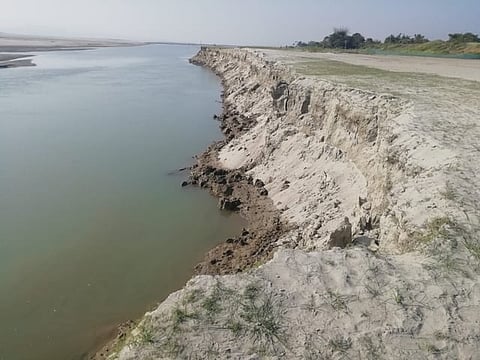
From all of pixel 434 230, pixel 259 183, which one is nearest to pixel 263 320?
pixel 434 230

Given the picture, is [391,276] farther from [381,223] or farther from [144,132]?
[144,132]

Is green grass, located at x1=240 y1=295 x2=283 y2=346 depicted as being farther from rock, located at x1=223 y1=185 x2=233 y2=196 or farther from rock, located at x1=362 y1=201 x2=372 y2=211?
rock, located at x1=223 y1=185 x2=233 y2=196

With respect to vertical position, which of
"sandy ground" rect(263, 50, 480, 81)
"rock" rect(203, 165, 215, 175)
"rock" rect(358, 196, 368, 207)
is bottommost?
"rock" rect(203, 165, 215, 175)

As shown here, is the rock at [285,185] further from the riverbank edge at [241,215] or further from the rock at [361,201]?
the rock at [361,201]

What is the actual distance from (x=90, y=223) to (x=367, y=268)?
34.8 ft

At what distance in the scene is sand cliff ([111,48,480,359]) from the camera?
5.20 meters

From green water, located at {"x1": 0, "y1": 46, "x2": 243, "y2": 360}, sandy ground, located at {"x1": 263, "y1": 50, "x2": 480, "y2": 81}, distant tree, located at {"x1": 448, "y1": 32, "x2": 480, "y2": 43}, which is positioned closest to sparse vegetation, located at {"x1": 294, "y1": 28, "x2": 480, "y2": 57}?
distant tree, located at {"x1": 448, "y1": 32, "x2": 480, "y2": 43}

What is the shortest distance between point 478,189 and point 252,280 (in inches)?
204

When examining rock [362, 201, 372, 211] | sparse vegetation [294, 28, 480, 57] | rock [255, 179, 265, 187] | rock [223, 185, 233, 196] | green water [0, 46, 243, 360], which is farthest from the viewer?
sparse vegetation [294, 28, 480, 57]

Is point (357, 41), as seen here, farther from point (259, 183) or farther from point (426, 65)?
point (259, 183)

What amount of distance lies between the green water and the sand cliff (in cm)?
378

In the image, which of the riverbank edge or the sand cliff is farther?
the riverbank edge

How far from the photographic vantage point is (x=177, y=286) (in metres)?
11.3

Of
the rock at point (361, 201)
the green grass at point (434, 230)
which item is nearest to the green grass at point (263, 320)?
the green grass at point (434, 230)
